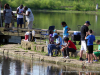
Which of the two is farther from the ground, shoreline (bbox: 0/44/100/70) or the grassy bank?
the grassy bank

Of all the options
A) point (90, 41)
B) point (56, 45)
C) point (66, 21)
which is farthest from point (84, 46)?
point (66, 21)

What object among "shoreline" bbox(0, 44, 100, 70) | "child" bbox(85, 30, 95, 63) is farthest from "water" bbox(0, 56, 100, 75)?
"child" bbox(85, 30, 95, 63)

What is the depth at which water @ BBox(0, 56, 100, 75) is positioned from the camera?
10.1 metres

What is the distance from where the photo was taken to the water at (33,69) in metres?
10.1

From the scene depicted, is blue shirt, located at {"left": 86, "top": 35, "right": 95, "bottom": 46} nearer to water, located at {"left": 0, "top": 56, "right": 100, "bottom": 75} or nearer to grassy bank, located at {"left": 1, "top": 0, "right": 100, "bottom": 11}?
water, located at {"left": 0, "top": 56, "right": 100, "bottom": 75}

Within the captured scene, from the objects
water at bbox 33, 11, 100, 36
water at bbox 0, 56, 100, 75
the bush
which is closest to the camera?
water at bbox 0, 56, 100, 75

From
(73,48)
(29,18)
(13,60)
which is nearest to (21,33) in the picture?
(29,18)

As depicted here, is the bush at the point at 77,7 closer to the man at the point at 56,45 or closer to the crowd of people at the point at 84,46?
the crowd of people at the point at 84,46

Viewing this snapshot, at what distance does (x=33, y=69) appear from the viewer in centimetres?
1078

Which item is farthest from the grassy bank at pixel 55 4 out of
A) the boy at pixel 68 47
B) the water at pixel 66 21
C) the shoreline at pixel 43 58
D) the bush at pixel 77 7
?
the boy at pixel 68 47

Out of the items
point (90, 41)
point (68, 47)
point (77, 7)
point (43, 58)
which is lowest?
point (43, 58)

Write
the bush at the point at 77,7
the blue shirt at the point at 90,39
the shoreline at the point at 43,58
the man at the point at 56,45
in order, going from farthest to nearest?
the bush at the point at 77,7 → the man at the point at 56,45 → the shoreline at the point at 43,58 → the blue shirt at the point at 90,39

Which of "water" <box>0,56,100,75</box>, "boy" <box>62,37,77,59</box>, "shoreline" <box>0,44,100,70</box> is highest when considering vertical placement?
"boy" <box>62,37,77,59</box>

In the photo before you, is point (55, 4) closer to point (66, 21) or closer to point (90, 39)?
point (66, 21)
